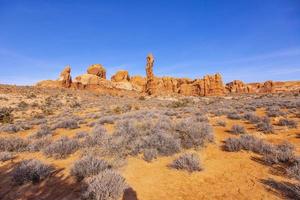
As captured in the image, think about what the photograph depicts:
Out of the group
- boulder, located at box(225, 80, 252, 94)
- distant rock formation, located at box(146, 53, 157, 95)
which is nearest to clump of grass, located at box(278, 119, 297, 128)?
distant rock formation, located at box(146, 53, 157, 95)

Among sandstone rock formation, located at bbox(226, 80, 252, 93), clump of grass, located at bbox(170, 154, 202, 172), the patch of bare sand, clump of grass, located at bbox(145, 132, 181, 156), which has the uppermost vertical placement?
sandstone rock formation, located at bbox(226, 80, 252, 93)

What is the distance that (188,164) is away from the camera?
16.9ft

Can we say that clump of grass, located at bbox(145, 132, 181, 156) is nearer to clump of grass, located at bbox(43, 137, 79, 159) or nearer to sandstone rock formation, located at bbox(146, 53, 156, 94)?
clump of grass, located at bbox(43, 137, 79, 159)

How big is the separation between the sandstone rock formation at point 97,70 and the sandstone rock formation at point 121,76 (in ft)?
14.3

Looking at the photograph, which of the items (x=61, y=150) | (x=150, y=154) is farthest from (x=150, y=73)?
(x=150, y=154)

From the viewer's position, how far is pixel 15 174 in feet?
15.9

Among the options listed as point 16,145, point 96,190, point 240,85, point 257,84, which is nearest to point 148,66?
point 16,145

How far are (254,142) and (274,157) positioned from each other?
115 cm

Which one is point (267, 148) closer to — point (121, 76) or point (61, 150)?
point (61, 150)

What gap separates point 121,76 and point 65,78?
21557 millimetres

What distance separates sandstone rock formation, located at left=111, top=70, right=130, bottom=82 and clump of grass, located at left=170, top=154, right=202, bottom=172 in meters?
69.4

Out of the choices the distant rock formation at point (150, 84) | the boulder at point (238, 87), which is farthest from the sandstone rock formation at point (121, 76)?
the boulder at point (238, 87)

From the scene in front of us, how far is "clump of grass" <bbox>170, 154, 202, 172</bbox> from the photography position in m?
4.98

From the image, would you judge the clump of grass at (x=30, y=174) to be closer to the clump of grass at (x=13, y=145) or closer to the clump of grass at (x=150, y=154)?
the clump of grass at (x=150, y=154)
